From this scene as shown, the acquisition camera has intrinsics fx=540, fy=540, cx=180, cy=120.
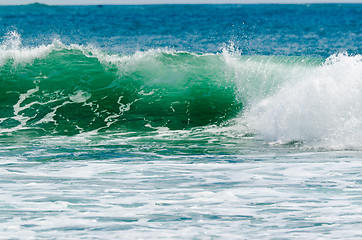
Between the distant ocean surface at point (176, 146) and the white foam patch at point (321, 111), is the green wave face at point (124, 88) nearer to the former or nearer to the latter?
the distant ocean surface at point (176, 146)

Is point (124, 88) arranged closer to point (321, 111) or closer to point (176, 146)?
point (176, 146)

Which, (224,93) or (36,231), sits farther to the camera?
(224,93)

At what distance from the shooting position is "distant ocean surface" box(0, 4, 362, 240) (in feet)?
16.1

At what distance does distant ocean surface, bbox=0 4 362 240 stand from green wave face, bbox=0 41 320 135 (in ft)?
0.14

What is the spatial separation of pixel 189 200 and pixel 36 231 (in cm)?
155

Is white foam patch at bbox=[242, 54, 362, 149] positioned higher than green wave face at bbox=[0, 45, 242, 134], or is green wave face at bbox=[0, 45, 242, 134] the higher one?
green wave face at bbox=[0, 45, 242, 134]

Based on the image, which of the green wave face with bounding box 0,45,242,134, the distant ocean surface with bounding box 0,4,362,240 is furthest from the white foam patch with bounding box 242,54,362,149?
the green wave face with bounding box 0,45,242,134

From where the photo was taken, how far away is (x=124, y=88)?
1313 centimetres

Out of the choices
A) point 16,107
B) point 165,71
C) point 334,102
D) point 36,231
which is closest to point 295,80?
point 334,102

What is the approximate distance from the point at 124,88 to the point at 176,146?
5.09 meters

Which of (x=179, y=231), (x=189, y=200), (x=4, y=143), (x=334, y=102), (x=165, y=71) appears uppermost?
Result: (x=165, y=71)

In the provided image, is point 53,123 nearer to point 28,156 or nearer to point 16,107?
point 16,107

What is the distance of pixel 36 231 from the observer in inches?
183

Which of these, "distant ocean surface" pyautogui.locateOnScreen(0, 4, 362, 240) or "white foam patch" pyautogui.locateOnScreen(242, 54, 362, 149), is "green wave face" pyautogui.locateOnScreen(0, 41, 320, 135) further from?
"white foam patch" pyautogui.locateOnScreen(242, 54, 362, 149)
